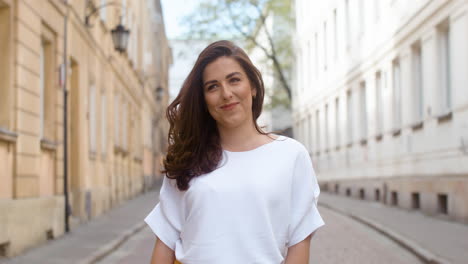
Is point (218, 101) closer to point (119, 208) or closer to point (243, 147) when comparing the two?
point (243, 147)

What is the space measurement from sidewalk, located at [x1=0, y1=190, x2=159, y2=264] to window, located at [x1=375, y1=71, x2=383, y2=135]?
27.4ft

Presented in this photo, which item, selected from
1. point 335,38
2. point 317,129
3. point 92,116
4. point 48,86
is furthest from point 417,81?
point 317,129

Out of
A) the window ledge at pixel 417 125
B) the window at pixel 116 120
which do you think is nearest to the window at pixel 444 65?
the window ledge at pixel 417 125

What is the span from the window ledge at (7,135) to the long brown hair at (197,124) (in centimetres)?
768

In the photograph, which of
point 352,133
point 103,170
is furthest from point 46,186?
point 352,133

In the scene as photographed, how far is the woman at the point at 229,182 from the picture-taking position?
2684 millimetres

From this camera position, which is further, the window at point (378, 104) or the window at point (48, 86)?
the window at point (378, 104)

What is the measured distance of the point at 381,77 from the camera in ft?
74.2

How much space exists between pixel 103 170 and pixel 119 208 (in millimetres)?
1726

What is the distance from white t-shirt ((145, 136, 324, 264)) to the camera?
8.79 ft

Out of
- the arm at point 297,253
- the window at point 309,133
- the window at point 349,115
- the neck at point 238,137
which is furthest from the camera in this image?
the window at point 309,133

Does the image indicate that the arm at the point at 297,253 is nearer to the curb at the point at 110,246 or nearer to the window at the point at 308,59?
the curb at the point at 110,246

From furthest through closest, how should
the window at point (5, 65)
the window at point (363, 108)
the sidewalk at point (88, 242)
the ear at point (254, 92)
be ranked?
the window at point (363, 108) → the window at point (5, 65) → the sidewalk at point (88, 242) → the ear at point (254, 92)

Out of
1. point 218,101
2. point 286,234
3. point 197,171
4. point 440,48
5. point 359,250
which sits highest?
point 440,48
